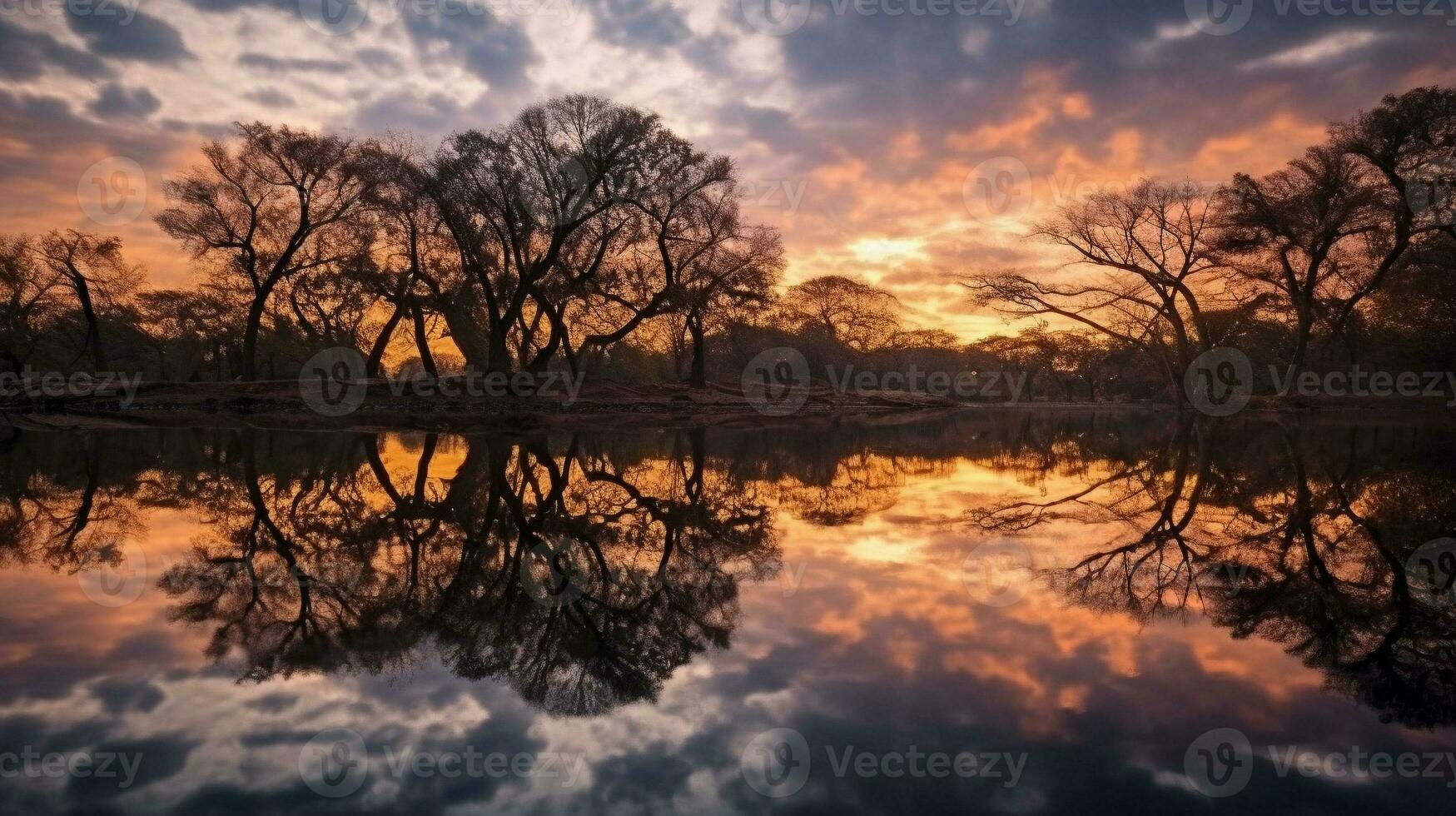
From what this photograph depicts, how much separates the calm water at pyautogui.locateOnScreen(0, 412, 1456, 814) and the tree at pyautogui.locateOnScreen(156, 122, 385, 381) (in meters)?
26.5

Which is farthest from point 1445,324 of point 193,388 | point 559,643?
point 193,388

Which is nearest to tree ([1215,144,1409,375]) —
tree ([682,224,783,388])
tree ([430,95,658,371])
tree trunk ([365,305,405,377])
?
tree ([682,224,783,388])

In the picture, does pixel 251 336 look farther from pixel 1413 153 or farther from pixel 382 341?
pixel 1413 153

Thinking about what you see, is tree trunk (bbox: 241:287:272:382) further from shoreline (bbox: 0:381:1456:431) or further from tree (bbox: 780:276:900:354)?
tree (bbox: 780:276:900:354)

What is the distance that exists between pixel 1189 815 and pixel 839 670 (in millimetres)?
1435

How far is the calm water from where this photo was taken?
2.38 m

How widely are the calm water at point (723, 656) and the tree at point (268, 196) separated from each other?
26.5 metres

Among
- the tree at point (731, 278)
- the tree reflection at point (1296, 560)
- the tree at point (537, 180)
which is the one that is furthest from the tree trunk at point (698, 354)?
the tree reflection at point (1296, 560)

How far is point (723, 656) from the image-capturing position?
350 cm

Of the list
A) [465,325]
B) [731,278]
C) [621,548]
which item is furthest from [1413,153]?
[465,325]

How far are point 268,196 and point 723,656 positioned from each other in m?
35.8

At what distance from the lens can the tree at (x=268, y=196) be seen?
29.7 meters

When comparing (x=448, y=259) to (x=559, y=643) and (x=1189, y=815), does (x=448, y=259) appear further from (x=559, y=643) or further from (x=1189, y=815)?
(x=1189, y=815)

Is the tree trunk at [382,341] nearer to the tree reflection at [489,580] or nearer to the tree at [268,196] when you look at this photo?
the tree at [268,196]
